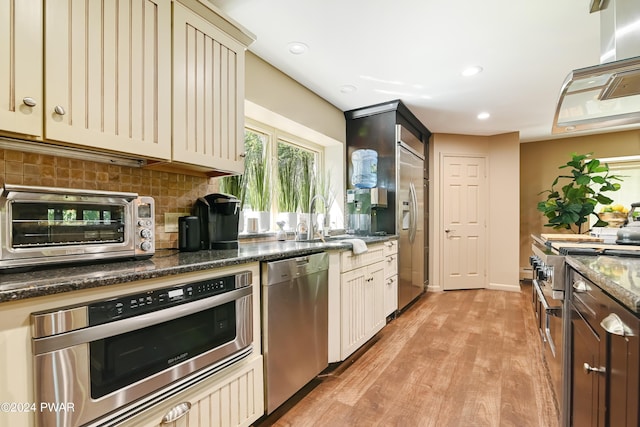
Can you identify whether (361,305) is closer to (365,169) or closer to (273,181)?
(273,181)

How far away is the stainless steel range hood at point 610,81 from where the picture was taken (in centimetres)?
138

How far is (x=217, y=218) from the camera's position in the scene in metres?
1.85

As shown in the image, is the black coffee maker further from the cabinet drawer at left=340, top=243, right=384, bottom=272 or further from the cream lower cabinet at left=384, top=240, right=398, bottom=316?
the cream lower cabinet at left=384, top=240, right=398, bottom=316

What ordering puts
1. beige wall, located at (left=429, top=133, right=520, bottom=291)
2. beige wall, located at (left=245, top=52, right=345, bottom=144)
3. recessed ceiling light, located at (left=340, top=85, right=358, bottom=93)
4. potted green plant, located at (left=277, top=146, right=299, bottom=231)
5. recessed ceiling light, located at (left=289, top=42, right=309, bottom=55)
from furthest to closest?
beige wall, located at (left=429, top=133, right=520, bottom=291) → recessed ceiling light, located at (left=340, top=85, right=358, bottom=93) → potted green plant, located at (left=277, top=146, right=299, bottom=231) → beige wall, located at (left=245, top=52, right=345, bottom=144) → recessed ceiling light, located at (left=289, top=42, right=309, bottom=55)

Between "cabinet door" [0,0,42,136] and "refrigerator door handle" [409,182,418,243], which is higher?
"cabinet door" [0,0,42,136]

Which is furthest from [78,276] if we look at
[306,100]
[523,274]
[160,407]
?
[523,274]

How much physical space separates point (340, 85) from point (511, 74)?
1.56 m

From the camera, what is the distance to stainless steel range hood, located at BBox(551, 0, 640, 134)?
1.38m

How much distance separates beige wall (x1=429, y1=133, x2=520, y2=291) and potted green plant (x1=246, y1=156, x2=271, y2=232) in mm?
3087

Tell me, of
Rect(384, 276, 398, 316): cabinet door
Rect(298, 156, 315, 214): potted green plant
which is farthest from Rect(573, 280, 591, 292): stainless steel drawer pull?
Rect(298, 156, 315, 214): potted green plant

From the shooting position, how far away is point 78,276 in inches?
38.3

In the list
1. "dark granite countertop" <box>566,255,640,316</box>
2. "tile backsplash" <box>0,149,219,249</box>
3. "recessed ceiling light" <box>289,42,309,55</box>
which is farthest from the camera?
"recessed ceiling light" <box>289,42,309,55</box>

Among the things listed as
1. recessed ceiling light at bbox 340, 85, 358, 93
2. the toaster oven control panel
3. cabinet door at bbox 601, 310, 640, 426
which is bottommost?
cabinet door at bbox 601, 310, 640, 426

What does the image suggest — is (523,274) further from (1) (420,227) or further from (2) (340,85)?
(2) (340,85)
